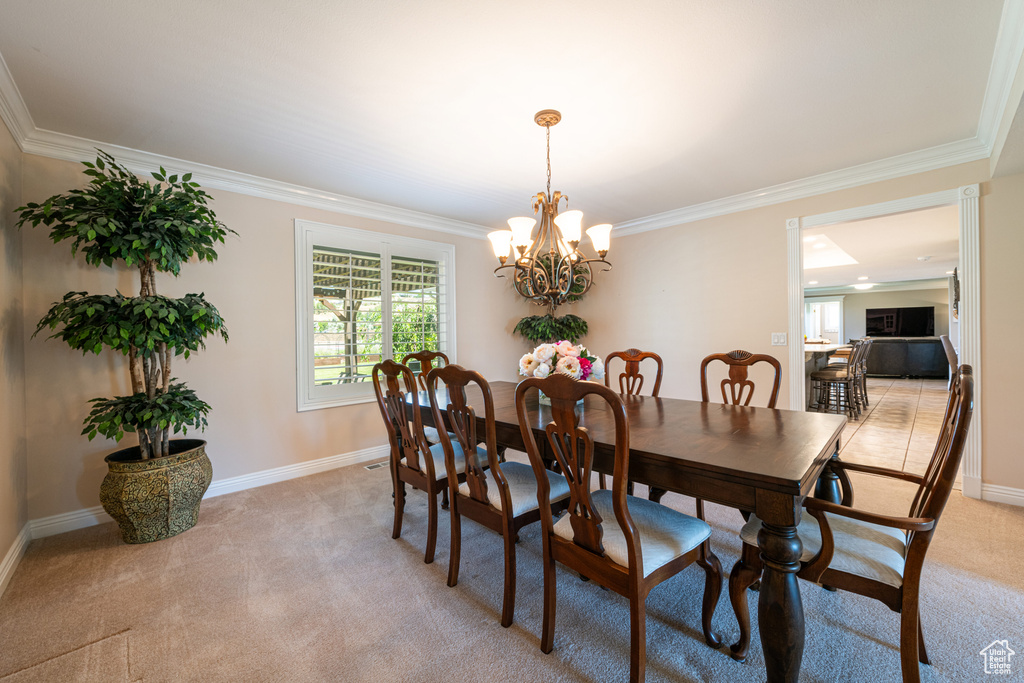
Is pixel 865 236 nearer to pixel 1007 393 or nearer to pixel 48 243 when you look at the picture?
pixel 1007 393

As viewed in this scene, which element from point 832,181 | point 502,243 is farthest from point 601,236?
point 832,181

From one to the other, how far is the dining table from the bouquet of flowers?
0.79 feet

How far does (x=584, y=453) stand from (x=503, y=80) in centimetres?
184

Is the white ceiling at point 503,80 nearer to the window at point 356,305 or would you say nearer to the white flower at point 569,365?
the window at point 356,305

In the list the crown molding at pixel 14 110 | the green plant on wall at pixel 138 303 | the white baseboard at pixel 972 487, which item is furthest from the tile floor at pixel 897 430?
the crown molding at pixel 14 110

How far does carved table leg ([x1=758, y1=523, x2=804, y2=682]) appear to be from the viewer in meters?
1.16

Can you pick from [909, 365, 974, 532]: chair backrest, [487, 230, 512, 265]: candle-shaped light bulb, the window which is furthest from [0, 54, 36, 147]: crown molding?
[909, 365, 974, 532]: chair backrest

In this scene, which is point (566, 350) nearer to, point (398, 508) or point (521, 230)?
point (521, 230)

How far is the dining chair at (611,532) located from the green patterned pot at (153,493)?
226cm

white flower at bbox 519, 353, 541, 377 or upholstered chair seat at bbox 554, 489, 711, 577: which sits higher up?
white flower at bbox 519, 353, 541, 377

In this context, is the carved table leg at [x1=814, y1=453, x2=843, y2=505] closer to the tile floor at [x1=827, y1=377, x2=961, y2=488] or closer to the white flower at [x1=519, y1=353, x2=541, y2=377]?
the white flower at [x1=519, y1=353, x2=541, y2=377]

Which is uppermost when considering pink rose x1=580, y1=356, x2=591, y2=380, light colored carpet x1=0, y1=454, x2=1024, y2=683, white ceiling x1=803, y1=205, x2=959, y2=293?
white ceiling x1=803, y1=205, x2=959, y2=293

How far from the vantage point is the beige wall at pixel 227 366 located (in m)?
2.49

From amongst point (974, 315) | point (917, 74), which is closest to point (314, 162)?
point (917, 74)
